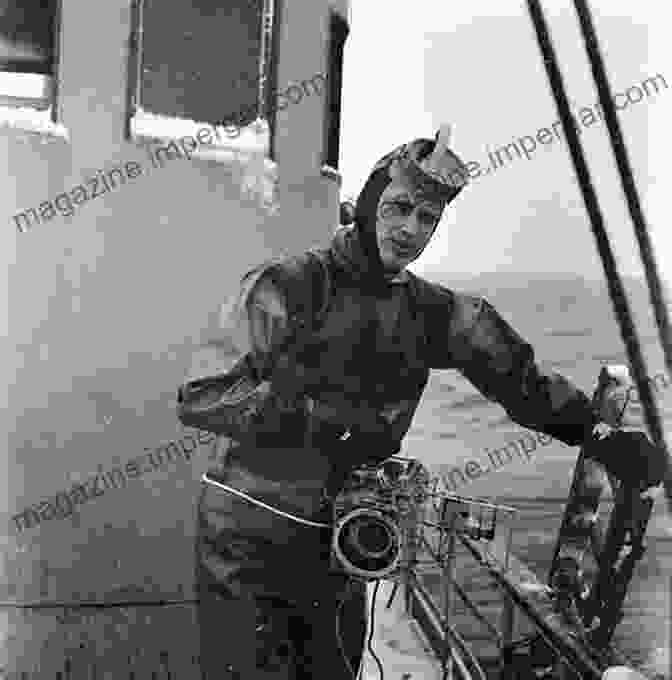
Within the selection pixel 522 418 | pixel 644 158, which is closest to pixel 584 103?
pixel 644 158

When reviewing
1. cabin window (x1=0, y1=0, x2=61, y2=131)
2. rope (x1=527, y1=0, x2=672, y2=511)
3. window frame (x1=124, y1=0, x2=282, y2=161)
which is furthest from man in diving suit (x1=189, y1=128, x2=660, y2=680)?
cabin window (x1=0, y1=0, x2=61, y2=131)

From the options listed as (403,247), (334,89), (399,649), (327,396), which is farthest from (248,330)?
(399,649)

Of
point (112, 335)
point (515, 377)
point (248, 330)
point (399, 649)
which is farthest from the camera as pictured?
point (399, 649)

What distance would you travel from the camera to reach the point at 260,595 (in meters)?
1.68

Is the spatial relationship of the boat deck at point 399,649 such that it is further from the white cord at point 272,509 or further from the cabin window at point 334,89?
the cabin window at point 334,89

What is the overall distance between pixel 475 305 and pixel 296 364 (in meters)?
0.37

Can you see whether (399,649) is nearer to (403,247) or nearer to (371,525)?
(371,525)

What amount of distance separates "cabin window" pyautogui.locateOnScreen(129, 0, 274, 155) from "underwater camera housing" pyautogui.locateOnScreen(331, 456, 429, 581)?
27.9 inches

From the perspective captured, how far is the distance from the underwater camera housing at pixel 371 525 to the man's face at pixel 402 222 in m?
0.42

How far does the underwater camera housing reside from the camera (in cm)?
165

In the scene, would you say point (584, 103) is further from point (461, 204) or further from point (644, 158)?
point (461, 204)

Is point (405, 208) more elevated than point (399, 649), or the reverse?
point (405, 208)

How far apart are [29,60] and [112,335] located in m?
0.56

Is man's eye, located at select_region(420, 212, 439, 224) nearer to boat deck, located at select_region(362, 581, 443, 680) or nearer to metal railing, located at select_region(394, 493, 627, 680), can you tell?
metal railing, located at select_region(394, 493, 627, 680)
